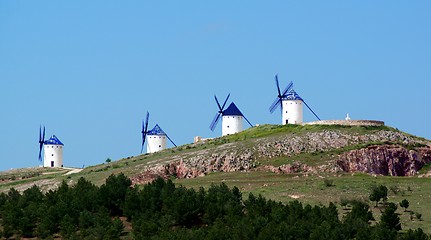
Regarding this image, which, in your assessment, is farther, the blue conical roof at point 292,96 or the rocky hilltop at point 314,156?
the blue conical roof at point 292,96

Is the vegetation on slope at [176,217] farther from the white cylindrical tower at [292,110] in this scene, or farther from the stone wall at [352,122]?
the white cylindrical tower at [292,110]

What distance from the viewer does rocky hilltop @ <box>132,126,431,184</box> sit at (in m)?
95.9

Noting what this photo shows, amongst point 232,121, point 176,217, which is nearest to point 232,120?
point 232,121

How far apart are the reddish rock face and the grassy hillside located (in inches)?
41.2

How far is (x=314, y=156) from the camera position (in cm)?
9719

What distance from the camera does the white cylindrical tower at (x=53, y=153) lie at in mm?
137625

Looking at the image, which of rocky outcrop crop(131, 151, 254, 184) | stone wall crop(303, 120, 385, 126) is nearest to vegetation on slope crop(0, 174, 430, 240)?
rocky outcrop crop(131, 151, 254, 184)

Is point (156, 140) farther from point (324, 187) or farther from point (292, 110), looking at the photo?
point (324, 187)

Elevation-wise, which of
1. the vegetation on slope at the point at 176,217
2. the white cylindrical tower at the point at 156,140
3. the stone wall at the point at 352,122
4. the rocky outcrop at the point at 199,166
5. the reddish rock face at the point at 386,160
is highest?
the white cylindrical tower at the point at 156,140

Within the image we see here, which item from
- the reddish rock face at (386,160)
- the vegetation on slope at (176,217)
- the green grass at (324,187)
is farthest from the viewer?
the reddish rock face at (386,160)

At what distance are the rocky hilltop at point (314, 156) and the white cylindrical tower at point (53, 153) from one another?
38.2 metres

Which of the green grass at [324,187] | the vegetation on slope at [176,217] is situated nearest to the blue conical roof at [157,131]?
the green grass at [324,187]

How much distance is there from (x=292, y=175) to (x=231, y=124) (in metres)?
28.1

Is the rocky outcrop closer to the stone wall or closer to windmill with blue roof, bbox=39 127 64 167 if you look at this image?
the stone wall
